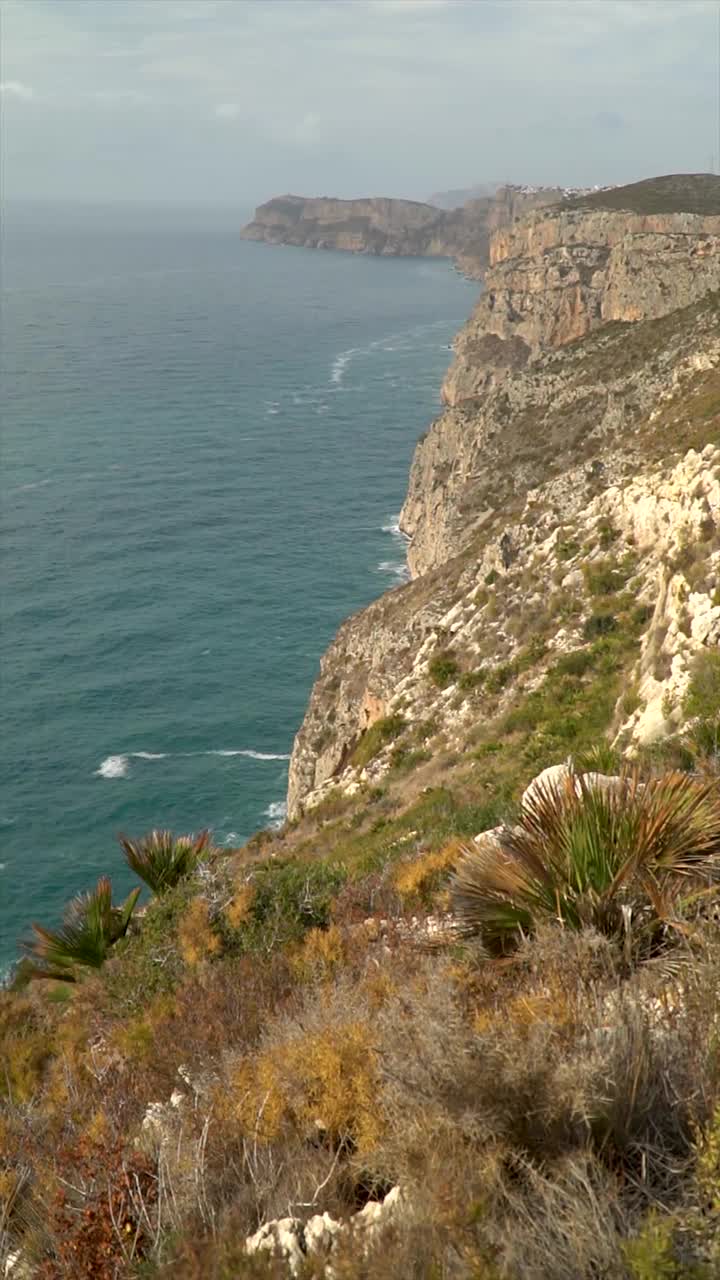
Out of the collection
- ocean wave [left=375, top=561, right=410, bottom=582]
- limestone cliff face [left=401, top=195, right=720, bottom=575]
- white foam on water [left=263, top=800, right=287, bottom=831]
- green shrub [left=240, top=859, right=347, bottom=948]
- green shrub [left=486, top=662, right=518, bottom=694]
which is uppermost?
limestone cliff face [left=401, top=195, right=720, bottom=575]

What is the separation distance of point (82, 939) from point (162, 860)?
4.27ft

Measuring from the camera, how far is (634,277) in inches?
2328

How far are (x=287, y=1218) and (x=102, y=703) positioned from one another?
41372mm

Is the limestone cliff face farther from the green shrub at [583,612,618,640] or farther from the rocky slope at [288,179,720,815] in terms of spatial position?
the green shrub at [583,612,618,640]

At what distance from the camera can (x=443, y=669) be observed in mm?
23234

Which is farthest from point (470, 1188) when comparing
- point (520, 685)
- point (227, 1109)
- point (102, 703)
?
point (102, 703)

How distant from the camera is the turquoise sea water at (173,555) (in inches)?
1534

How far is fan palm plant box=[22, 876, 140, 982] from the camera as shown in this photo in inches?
421

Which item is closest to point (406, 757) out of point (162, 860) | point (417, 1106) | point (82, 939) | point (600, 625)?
point (600, 625)

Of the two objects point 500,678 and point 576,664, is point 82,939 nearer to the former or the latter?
point 576,664

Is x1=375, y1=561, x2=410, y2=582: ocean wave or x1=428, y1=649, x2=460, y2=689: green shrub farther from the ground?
x1=428, y1=649, x2=460, y2=689: green shrub

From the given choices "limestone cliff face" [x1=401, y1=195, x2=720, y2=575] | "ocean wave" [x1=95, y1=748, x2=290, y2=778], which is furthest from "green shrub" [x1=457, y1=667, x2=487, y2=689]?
"limestone cliff face" [x1=401, y1=195, x2=720, y2=575]

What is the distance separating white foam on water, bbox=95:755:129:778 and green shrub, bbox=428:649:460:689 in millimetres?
19991

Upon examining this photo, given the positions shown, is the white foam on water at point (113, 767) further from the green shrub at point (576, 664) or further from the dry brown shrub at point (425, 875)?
the dry brown shrub at point (425, 875)
